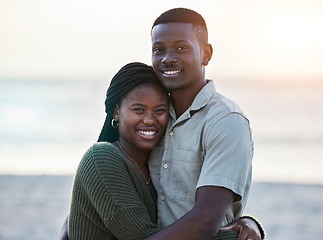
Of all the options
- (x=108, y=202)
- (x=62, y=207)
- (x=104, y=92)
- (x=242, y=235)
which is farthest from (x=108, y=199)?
(x=104, y=92)

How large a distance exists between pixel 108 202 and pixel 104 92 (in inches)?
446

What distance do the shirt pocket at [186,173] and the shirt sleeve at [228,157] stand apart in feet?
0.48

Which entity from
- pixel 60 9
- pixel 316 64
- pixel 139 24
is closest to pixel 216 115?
pixel 316 64

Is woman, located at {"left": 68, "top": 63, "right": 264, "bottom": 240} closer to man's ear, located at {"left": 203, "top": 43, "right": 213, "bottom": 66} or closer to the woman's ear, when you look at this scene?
the woman's ear

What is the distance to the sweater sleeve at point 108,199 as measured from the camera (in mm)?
2744

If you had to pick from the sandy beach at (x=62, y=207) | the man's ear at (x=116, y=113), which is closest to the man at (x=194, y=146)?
the man's ear at (x=116, y=113)

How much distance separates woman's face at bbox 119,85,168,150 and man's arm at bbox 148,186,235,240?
22.0 inches

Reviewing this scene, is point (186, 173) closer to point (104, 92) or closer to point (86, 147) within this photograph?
point (86, 147)

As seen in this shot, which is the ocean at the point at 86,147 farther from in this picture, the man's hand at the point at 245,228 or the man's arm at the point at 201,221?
the man's arm at the point at 201,221

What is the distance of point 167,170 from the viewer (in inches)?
121

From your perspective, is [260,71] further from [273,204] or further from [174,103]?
[174,103]

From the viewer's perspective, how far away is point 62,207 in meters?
6.84

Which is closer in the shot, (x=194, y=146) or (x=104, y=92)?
(x=194, y=146)

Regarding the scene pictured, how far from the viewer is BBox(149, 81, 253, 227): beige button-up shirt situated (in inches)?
107
